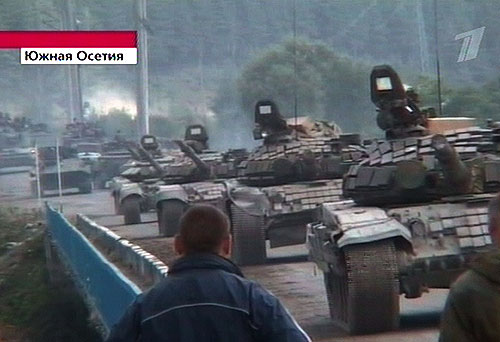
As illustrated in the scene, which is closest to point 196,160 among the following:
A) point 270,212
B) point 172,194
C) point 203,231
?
point 172,194

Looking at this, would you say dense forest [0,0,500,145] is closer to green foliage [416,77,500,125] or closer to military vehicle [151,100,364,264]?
green foliage [416,77,500,125]

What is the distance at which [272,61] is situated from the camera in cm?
1698

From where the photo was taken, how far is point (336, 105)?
16.4 metres

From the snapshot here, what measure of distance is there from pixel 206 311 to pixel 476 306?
61 cm

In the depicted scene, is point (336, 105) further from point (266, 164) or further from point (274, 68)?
point (266, 164)

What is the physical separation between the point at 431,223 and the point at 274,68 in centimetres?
883

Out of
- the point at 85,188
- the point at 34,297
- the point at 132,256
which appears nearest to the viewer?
the point at 132,256

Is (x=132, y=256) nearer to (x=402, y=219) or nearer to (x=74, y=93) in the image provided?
(x=402, y=219)

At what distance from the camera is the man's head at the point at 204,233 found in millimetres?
3035

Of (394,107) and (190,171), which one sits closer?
(394,107)

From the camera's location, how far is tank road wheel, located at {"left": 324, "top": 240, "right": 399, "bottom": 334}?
8.20 metres

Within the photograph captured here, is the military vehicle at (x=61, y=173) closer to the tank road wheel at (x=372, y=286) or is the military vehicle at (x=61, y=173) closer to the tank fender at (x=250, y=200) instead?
the tank fender at (x=250, y=200)

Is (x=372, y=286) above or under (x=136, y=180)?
under

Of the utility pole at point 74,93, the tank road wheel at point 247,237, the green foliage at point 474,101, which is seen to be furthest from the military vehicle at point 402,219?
the utility pole at point 74,93
